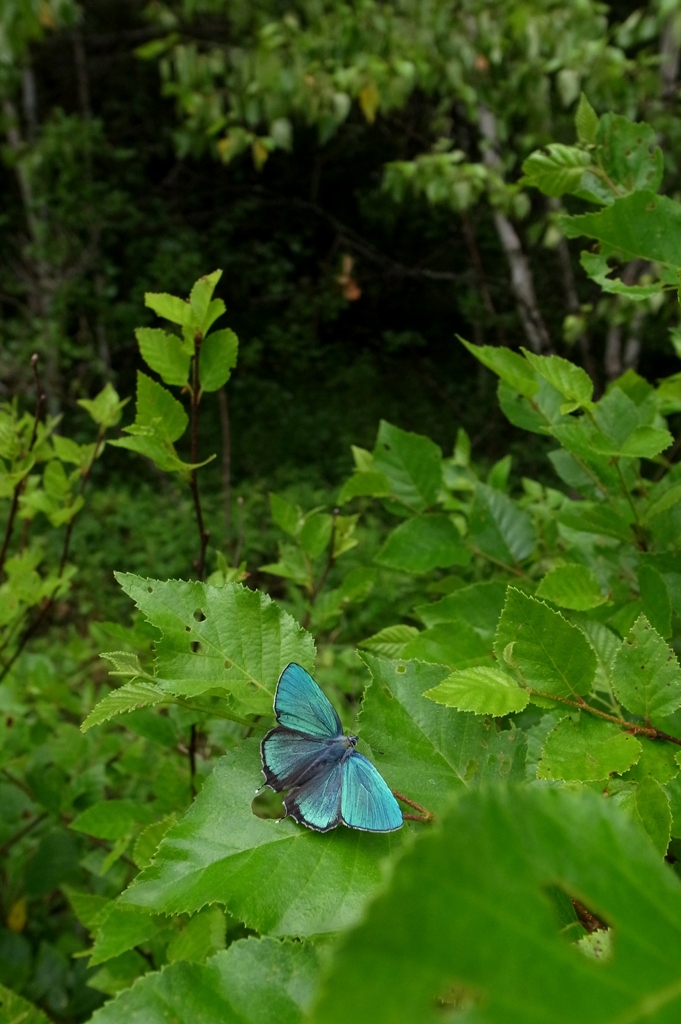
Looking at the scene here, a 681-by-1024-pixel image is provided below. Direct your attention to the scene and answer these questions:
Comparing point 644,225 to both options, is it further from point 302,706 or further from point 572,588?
point 302,706

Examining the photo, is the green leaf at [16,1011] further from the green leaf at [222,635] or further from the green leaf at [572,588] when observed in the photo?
the green leaf at [572,588]

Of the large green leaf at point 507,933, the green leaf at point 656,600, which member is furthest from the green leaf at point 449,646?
the large green leaf at point 507,933

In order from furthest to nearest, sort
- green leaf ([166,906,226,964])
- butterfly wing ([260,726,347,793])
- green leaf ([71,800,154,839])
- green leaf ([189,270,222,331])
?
green leaf ([71,800,154,839]) < green leaf ([189,270,222,331]) < green leaf ([166,906,226,964]) < butterfly wing ([260,726,347,793])

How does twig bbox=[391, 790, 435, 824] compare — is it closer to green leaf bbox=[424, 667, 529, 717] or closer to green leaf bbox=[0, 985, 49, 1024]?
green leaf bbox=[424, 667, 529, 717]

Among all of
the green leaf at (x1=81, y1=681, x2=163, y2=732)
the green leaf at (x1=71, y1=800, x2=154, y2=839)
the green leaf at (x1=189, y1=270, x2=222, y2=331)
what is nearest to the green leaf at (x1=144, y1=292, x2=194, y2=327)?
the green leaf at (x1=189, y1=270, x2=222, y2=331)

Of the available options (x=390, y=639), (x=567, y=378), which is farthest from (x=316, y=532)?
(x=567, y=378)

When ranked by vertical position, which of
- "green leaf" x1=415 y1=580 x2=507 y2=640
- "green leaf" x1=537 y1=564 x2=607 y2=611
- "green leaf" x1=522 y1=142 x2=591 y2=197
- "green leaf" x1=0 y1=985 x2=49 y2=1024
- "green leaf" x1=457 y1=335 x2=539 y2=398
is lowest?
"green leaf" x1=0 y1=985 x2=49 y2=1024
